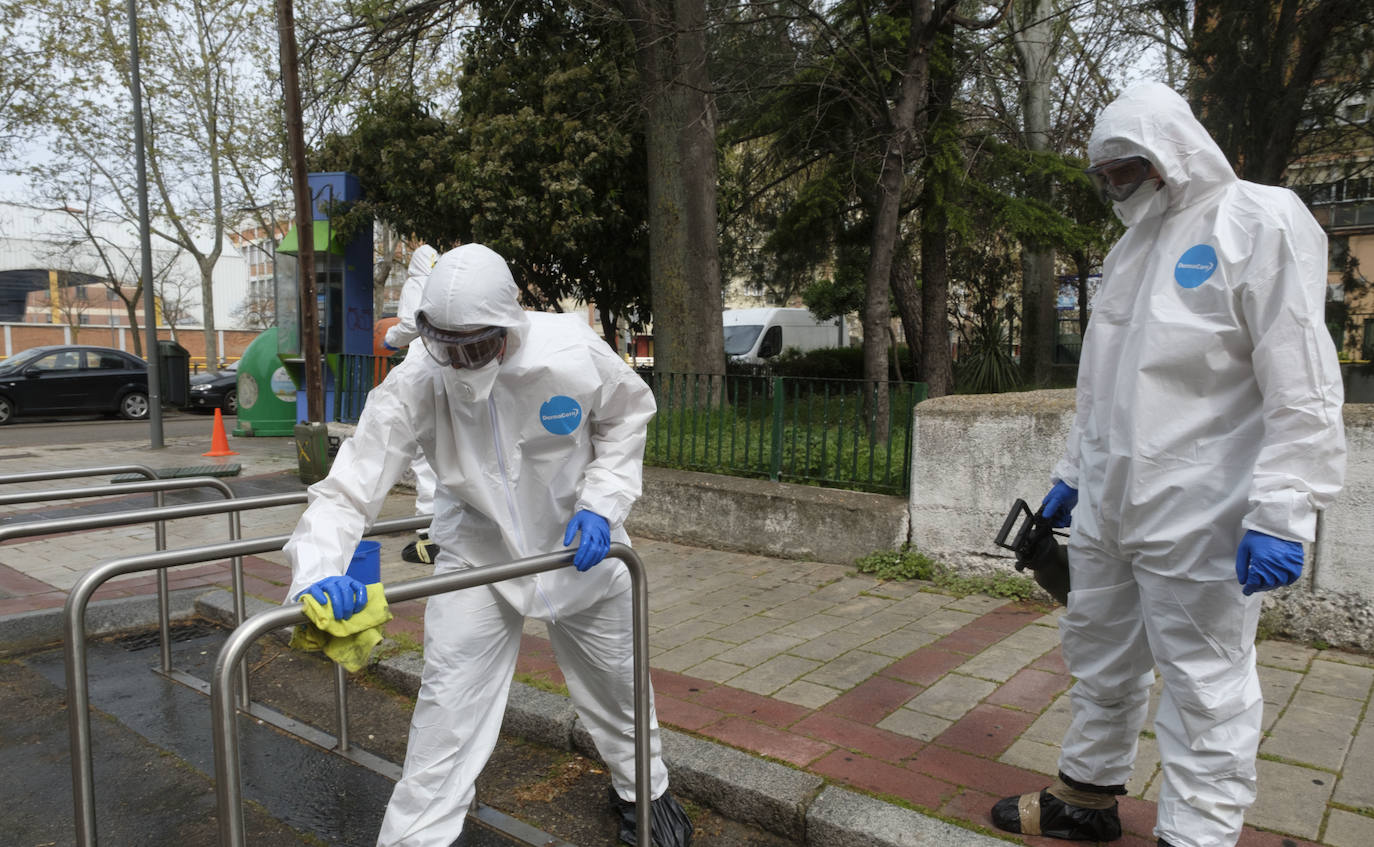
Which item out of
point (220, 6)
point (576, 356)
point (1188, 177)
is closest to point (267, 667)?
point (576, 356)

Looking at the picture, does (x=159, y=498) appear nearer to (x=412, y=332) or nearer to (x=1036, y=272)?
(x=412, y=332)

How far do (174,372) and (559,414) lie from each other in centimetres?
1814

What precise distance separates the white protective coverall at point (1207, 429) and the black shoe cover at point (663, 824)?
1326 mm

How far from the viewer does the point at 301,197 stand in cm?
944

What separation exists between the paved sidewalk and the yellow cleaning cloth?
164cm

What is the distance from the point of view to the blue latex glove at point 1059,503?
115 inches

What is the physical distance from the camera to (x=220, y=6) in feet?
65.4

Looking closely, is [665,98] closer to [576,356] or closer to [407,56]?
[407,56]

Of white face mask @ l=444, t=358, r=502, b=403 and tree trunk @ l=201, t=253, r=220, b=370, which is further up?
tree trunk @ l=201, t=253, r=220, b=370

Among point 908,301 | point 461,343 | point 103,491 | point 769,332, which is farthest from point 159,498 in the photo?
point 769,332

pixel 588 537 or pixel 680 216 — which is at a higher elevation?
pixel 680 216

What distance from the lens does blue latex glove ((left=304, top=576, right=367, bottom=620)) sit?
2062mm

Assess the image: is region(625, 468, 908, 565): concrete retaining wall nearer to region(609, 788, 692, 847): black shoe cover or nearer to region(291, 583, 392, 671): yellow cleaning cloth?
region(609, 788, 692, 847): black shoe cover

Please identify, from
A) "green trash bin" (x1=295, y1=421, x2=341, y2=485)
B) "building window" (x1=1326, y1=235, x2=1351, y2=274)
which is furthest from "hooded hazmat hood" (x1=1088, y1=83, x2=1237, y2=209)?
"building window" (x1=1326, y1=235, x2=1351, y2=274)
